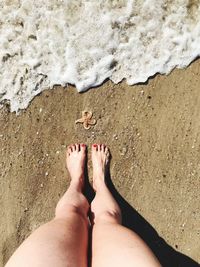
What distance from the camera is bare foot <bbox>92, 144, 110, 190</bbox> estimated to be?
401 cm

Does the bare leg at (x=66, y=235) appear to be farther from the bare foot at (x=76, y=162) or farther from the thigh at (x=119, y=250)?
the thigh at (x=119, y=250)

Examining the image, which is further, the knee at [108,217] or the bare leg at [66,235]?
the knee at [108,217]

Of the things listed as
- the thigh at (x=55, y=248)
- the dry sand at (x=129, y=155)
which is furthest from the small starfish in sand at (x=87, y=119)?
the thigh at (x=55, y=248)

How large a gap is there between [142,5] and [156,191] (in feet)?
4.99

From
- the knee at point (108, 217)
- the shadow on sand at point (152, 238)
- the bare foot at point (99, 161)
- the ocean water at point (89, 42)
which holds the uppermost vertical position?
the ocean water at point (89, 42)

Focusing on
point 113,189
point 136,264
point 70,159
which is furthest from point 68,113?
point 136,264

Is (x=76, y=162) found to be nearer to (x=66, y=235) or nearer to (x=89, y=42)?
(x=66, y=235)

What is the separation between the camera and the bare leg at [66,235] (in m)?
3.00

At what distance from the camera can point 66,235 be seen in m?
3.29

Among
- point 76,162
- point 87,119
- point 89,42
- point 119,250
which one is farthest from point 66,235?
point 89,42

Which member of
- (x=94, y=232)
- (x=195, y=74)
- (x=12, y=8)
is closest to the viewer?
(x=94, y=232)

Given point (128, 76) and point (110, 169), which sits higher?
point (128, 76)

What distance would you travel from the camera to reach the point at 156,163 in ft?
13.0

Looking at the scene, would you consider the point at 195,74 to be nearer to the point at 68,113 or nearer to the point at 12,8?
the point at 68,113
